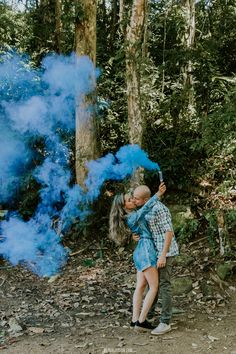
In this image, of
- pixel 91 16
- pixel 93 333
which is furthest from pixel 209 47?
pixel 93 333

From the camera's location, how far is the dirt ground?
534cm

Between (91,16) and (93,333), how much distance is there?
646cm

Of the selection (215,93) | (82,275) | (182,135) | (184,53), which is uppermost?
(184,53)

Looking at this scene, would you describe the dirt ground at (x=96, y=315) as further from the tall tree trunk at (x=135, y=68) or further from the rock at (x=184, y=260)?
the tall tree trunk at (x=135, y=68)

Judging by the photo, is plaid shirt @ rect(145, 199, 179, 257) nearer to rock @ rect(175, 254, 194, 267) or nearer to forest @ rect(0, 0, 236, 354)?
rock @ rect(175, 254, 194, 267)

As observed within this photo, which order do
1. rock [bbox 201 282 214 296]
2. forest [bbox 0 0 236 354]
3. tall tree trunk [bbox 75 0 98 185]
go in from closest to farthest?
rock [bbox 201 282 214 296] < forest [bbox 0 0 236 354] < tall tree trunk [bbox 75 0 98 185]

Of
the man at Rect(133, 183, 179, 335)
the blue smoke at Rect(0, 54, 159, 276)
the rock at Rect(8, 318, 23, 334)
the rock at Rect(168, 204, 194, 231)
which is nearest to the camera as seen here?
the man at Rect(133, 183, 179, 335)

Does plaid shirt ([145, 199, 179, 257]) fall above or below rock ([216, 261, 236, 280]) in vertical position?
above

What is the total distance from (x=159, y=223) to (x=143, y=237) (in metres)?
0.27

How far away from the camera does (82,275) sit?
27.5 feet

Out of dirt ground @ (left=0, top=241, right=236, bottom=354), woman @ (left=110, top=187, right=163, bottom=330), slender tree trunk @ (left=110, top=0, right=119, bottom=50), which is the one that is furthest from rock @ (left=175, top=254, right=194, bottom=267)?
slender tree trunk @ (left=110, top=0, right=119, bottom=50)

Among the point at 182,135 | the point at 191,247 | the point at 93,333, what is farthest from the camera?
the point at 182,135

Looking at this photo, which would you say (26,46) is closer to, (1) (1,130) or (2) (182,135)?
(1) (1,130)

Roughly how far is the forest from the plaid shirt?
2.95 m
